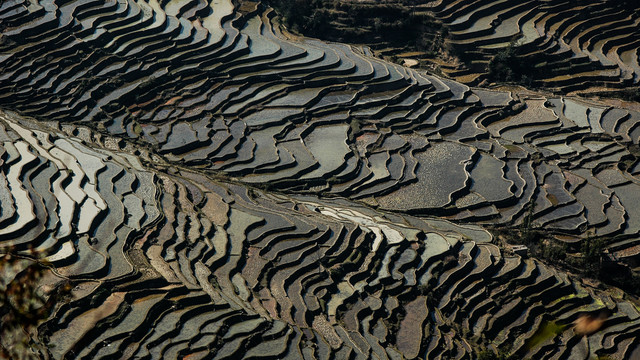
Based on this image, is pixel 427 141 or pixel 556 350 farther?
pixel 427 141

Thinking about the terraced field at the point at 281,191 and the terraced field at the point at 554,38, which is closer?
the terraced field at the point at 281,191

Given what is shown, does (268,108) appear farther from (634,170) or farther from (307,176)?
(634,170)

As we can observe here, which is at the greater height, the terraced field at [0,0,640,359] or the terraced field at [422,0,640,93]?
the terraced field at [422,0,640,93]

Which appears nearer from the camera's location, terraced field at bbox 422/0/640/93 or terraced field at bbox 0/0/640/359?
terraced field at bbox 0/0/640/359

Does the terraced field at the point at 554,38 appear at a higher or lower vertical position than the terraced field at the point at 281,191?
higher

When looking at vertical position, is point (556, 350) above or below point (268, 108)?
below

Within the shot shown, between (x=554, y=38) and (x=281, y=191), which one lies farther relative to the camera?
(x=554, y=38)

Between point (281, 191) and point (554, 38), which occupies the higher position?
point (554, 38)

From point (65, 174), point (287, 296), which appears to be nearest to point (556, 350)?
point (287, 296)
